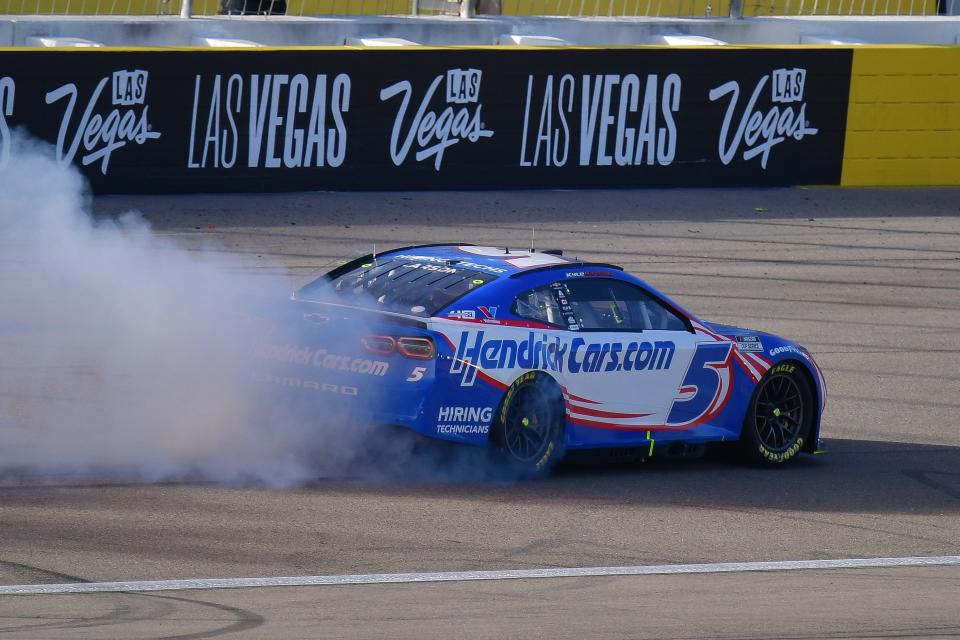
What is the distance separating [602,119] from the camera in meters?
20.3

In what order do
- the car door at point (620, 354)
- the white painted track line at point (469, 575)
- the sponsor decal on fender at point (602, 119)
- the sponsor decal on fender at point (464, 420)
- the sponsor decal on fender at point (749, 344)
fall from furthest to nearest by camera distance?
the sponsor decal on fender at point (602, 119) → the sponsor decal on fender at point (749, 344) → the car door at point (620, 354) → the sponsor decal on fender at point (464, 420) → the white painted track line at point (469, 575)

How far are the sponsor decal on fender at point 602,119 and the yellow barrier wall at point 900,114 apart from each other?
9.12ft

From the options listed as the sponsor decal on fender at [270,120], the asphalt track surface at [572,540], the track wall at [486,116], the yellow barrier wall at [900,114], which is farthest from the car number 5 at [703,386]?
the yellow barrier wall at [900,114]

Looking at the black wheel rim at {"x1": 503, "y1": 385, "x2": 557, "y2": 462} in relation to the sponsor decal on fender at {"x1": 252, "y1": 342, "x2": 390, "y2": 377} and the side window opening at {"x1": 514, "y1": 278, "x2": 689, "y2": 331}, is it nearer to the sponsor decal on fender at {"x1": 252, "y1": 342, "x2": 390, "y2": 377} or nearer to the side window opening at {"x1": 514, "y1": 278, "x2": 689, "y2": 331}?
the side window opening at {"x1": 514, "y1": 278, "x2": 689, "y2": 331}

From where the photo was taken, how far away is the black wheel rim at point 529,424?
9008 mm

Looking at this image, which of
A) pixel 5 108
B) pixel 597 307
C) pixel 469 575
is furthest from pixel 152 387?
pixel 5 108

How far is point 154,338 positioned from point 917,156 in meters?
14.8

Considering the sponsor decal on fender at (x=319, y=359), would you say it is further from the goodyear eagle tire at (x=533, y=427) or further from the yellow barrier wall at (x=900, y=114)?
the yellow barrier wall at (x=900, y=114)

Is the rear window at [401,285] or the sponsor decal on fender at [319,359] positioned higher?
the rear window at [401,285]

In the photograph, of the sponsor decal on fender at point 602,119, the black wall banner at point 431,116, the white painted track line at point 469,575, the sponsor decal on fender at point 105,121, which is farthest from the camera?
the sponsor decal on fender at point 602,119

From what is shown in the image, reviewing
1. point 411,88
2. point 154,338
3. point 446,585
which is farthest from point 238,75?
point 446,585

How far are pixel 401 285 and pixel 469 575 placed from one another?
97.3 inches

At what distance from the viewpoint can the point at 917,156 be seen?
72.5 ft

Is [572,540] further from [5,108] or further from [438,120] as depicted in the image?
[438,120]
